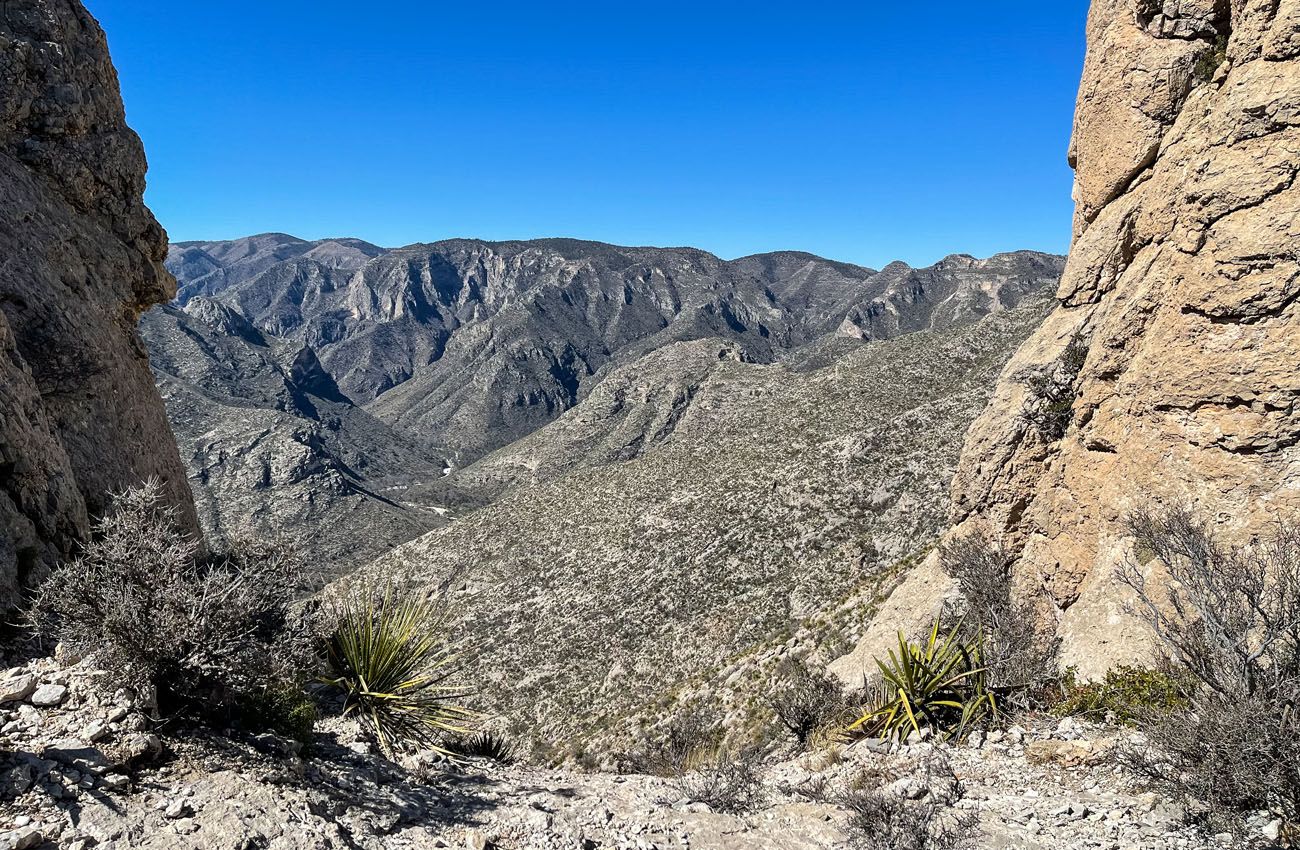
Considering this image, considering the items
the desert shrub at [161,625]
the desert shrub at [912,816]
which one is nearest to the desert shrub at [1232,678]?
the desert shrub at [912,816]

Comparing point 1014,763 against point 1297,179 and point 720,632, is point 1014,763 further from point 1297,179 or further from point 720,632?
point 720,632

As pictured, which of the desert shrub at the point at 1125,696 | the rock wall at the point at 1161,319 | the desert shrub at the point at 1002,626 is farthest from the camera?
the desert shrub at the point at 1002,626

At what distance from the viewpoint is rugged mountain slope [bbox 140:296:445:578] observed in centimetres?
6956

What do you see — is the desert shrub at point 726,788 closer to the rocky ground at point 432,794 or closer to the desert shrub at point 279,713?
the rocky ground at point 432,794

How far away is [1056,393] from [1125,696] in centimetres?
538

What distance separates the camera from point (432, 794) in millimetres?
7262

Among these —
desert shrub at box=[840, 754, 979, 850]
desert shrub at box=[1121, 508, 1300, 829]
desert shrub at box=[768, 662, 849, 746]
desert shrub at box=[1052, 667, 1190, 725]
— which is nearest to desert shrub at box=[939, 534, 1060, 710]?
desert shrub at box=[1052, 667, 1190, 725]

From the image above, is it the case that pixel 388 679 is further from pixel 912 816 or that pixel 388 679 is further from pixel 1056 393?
pixel 1056 393

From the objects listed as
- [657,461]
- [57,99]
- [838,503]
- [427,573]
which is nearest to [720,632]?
[838,503]

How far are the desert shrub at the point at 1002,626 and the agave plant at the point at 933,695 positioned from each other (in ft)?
0.81

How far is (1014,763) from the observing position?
738 cm

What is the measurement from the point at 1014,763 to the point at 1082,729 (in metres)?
0.97

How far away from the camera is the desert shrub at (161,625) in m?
5.61

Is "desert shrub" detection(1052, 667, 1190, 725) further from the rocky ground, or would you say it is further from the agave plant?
the agave plant
